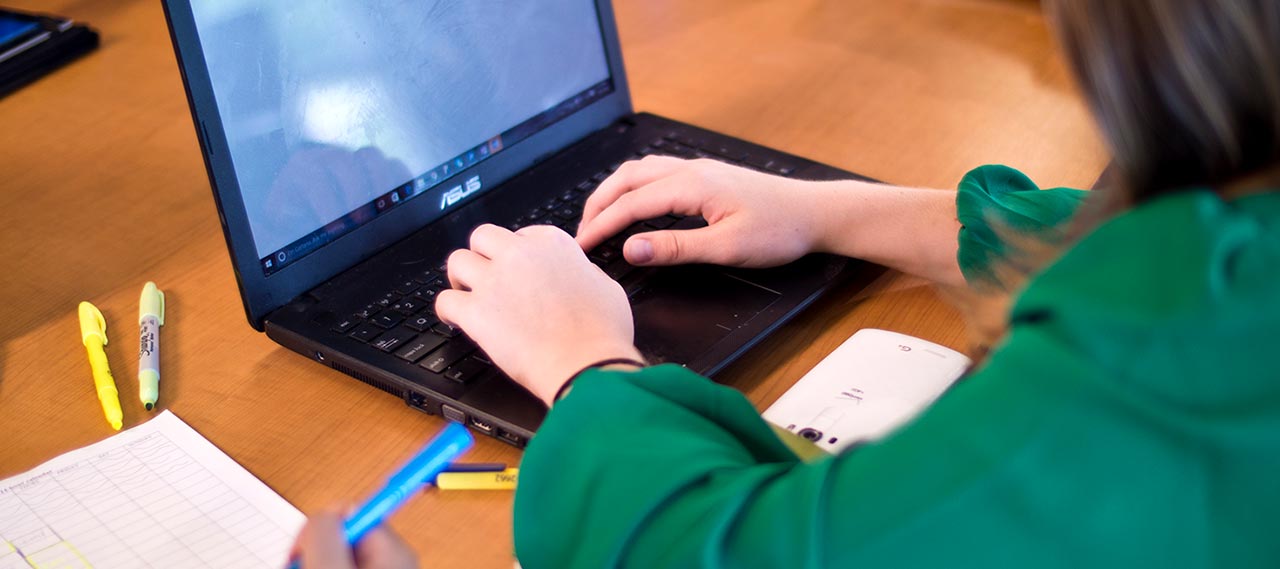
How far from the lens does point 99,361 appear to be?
852 millimetres

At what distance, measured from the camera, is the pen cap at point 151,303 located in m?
0.90

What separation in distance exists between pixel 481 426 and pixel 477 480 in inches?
1.5

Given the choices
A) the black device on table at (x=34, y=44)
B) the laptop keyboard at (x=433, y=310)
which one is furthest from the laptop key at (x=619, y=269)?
the black device on table at (x=34, y=44)

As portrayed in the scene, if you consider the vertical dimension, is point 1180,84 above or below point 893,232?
above

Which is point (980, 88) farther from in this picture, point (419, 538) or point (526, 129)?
point (419, 538)

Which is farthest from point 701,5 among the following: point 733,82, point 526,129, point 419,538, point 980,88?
point 419,538

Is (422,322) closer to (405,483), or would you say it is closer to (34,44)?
(405,483)

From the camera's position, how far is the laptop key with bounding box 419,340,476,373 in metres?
0.78

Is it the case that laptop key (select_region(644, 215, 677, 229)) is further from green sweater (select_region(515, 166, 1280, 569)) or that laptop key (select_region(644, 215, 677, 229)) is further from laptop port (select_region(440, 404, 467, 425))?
green sweater (select_region(515, 166, 1280, 569))

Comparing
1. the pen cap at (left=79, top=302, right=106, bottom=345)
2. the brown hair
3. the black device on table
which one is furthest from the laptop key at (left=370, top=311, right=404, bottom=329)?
the black device on table

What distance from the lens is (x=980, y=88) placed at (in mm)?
1195

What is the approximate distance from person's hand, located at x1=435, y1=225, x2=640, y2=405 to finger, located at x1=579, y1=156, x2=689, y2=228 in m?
0.11

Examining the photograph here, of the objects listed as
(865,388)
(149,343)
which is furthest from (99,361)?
(865,388)

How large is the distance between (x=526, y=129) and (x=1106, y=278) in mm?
659
